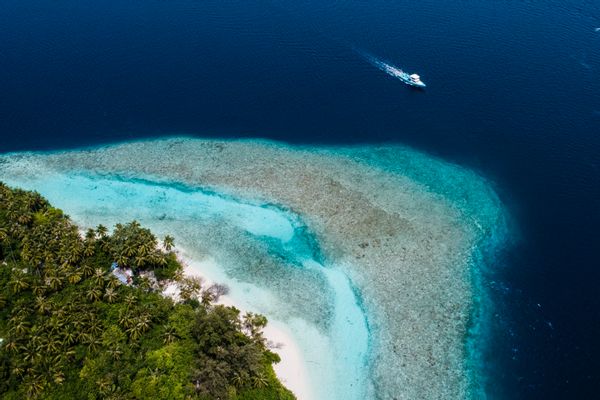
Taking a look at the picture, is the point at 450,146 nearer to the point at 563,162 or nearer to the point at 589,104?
the point at 563,162

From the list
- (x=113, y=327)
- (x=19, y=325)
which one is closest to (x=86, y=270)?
(x=19, y=325)

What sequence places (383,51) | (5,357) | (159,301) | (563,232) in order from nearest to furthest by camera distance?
(5,357), (159,301), (563,232), (383,51)

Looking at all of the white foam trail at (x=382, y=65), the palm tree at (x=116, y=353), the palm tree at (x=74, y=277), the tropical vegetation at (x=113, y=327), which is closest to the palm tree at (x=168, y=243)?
the tropical vegetation at (x=113, y=327)

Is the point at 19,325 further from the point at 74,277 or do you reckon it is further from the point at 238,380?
the point at 238,380

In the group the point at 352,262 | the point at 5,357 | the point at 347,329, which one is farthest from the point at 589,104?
the point at 5,357

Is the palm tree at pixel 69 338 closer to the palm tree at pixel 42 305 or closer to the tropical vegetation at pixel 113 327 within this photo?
the tropical vegetation at pixel 113 327
